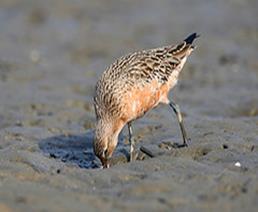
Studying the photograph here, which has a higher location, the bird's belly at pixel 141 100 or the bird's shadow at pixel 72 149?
the bird's belly at pixel 141 100

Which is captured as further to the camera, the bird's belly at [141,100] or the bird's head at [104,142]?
the bird's belly at [141,100]

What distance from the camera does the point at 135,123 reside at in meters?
11.8

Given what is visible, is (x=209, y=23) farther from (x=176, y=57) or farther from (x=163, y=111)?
(x=176, y=57)

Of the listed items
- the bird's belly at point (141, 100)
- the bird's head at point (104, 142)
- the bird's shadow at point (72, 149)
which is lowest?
the bird's shadow at point (72, 149)

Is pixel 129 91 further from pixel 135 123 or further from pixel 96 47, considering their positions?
pixel 96 47

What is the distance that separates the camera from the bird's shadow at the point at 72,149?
33.4ft

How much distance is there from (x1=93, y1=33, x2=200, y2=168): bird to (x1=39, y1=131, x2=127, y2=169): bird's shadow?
55 centimetres

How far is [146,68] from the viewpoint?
10.4m

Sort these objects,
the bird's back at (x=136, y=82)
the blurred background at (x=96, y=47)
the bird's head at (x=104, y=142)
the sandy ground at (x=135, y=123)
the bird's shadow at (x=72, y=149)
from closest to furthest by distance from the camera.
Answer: the sandy ground at (x=135, y=123), the bird's head at (x=104, y=142), the bird's back at (x=136, y=82), the bird's shadow at (x=72, y=149), the blurred background at (x=96, y=47)

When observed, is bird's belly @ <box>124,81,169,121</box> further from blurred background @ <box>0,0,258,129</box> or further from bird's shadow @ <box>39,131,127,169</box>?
→ blurred background @ <box>0,0,258,129</box>

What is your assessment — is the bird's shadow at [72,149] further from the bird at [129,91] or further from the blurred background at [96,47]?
the blurred background at [96,47]

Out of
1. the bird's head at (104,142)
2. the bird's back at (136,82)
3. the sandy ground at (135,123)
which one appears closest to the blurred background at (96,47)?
the sandy ground at (135,123)

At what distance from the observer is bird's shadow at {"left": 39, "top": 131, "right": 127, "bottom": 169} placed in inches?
400

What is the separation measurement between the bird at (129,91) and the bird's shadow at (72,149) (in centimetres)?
55
